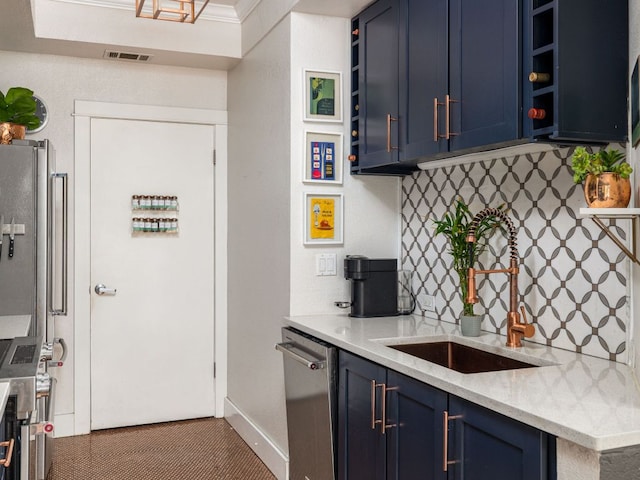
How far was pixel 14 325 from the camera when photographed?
289cm

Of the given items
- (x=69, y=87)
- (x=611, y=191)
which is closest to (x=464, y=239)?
(x=611, y=191)

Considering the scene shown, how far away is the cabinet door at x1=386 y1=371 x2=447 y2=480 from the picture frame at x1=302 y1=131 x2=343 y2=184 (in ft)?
4.47

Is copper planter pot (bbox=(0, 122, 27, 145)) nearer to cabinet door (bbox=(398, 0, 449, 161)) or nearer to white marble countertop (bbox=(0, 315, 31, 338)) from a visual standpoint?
white marble countertop (bbox=(0, 315, 31, 338))

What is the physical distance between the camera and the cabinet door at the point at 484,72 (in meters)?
2.14

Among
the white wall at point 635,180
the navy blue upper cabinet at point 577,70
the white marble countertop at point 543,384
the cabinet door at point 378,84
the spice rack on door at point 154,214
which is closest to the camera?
the white marble countertop at point 543,384

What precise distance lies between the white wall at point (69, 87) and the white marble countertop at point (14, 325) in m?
1.09

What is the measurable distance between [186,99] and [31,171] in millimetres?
1472

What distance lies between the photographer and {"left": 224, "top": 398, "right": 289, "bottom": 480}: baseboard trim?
3471mm

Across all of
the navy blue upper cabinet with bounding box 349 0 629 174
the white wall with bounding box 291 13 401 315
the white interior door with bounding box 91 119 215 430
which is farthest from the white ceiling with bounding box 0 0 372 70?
the navy blue upper cabinet with bounding box 349 0 629 174

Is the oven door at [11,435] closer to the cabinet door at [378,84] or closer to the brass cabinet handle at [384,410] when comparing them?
the brass cabinet handle at [384,410]

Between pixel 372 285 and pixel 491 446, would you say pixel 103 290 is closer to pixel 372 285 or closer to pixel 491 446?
pixel 372 285

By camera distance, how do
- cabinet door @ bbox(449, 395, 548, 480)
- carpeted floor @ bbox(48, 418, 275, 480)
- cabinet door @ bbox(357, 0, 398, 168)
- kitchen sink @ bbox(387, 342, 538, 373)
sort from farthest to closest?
carpeted floor @ bbox(48, 418, 275, 480) → cabinet door @ bbox(357, 0, 398, 168) → kitchen sink @ bbox(387, 342, 538, 373) → cabinet door @ bbox(449, 395, 548, 480)

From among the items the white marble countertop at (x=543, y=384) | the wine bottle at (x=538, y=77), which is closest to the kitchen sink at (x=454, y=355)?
the white marble countertop at (x=543, y=384)

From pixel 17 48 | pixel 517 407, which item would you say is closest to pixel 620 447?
pixel 517 407
